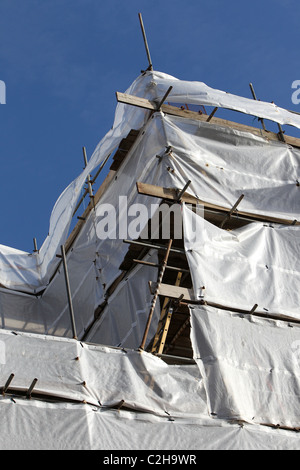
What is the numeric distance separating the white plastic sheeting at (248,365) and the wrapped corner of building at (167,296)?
19 mm

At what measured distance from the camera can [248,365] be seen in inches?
444

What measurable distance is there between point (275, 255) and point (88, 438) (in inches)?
192

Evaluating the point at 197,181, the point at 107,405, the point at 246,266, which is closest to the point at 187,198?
the point at 197,181

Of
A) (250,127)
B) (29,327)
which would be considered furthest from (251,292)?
(29,327)

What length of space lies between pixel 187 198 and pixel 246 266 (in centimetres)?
146

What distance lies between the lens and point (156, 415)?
10.3m

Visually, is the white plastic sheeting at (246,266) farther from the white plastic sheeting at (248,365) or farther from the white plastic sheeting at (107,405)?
the white plastic sheeting at (107,405)

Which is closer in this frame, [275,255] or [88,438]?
[88,438]

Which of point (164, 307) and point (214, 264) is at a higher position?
point (214, 264)

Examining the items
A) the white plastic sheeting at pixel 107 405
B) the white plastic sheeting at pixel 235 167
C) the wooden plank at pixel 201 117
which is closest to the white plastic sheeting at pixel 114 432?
the white plastic sheeting at pixel 107 405

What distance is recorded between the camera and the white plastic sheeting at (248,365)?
10773 millimetres

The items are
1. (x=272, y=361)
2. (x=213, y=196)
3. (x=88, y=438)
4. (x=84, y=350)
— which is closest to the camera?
(x=88, y=438)

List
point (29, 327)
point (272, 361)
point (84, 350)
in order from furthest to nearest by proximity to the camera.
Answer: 1. point (29, 327)
2. point (272, 361)
3. point (84, 350)
